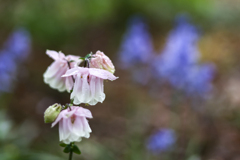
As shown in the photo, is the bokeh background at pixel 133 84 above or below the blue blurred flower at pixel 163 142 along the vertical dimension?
above

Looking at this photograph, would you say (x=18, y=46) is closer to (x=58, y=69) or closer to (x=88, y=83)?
(x=58, y=69)

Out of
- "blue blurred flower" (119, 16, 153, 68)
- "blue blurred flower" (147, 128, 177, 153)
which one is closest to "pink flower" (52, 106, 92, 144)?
"blue blurred flower" (147, 128, 177, 153)

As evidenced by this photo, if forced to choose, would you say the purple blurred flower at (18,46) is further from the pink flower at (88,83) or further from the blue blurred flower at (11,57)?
the pink flower at (88,83)

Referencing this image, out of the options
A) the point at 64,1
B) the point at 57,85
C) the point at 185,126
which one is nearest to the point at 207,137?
the point at 185,126

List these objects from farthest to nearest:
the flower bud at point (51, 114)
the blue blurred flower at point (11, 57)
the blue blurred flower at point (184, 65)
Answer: the blue blurred flower at point (11, 57)
the blue blurred flower at point (184, 65)
the flower bud at point (51, 114)

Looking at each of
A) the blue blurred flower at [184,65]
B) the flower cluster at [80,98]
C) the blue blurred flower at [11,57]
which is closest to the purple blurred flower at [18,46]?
the blue blurred flower at [11,57]

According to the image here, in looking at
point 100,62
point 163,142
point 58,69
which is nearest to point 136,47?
point 163,142

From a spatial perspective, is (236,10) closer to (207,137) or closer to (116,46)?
(116,46)
